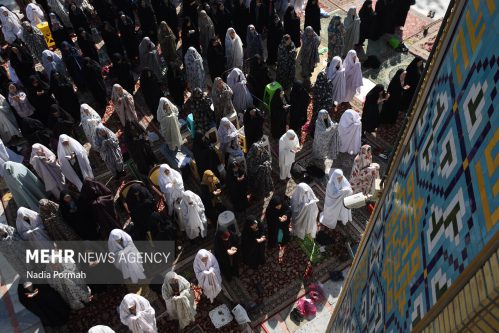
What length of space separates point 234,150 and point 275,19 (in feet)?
14.9

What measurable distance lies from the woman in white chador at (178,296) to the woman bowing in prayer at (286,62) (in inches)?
230

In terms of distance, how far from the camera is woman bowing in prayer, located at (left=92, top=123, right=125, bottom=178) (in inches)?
352

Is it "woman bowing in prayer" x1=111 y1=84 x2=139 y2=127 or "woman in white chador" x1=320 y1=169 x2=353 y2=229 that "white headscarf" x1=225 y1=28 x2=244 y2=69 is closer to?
"woman bowing in prayer" x1=111 y1=84 x2=139 y2=127

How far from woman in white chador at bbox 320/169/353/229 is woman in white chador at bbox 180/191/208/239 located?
2209 mm

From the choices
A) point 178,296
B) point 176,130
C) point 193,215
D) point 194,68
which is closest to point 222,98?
point 176,130

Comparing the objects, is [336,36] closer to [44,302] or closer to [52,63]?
[52,63]

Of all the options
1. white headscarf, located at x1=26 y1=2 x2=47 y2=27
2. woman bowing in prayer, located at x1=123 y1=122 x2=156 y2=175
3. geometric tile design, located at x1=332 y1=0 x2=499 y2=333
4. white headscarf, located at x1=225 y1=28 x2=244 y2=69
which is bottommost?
woman bowing in prayer, located at x1=123 y1=122 x2=156 y2=175

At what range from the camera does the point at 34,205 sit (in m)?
8.80

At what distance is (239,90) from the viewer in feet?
33.7

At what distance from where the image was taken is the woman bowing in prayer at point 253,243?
7402 mm

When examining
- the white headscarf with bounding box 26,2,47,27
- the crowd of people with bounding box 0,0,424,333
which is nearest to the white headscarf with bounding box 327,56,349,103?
the crowd of people with bounding box 0,0,424,333

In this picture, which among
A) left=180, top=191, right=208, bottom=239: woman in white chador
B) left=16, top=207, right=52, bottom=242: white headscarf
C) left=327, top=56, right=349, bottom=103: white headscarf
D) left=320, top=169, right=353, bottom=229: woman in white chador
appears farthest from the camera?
left=327, top=56, right=349, bottom=103: white headscarf

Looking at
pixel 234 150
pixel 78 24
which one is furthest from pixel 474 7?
pixel 78 24

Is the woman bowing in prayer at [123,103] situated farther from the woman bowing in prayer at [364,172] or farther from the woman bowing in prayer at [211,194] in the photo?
the woman bowing in prayer at [364,172]
